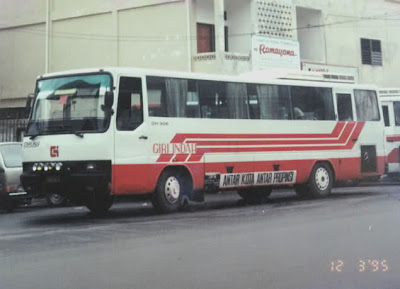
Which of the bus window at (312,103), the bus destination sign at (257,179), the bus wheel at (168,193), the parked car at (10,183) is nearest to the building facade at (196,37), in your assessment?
the bus window at (312,103)

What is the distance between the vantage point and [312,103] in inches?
606

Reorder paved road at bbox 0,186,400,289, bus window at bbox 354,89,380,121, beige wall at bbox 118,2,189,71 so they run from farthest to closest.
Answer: beige wall at bbox 118,2,189,71 → bus window at bbox 354,89,380,121 → paved road at bbox 0,186,400,289

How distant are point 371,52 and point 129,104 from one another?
22515 mm

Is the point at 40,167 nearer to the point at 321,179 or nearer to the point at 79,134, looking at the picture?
the point at 79,134

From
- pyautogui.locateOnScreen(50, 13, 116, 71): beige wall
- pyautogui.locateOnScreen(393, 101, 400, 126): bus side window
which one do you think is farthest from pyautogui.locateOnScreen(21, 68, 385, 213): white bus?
pyautogui.locateOnScreen(50, 13, 116, 71): beige wall

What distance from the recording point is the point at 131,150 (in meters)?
11.3

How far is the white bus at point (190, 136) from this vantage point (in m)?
11.0

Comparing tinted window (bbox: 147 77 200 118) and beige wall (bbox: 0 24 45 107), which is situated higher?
beige wall (bbox: 0 24 45 107)

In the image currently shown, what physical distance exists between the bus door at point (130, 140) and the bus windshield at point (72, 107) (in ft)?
1.23

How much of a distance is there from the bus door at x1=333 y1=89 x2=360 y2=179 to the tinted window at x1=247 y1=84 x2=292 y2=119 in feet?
6.51

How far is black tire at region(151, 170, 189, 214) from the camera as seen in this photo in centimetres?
1187

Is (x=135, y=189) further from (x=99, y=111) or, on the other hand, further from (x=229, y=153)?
(x=229, y=153)

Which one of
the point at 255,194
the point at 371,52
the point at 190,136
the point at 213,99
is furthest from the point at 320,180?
the point at 371,52
